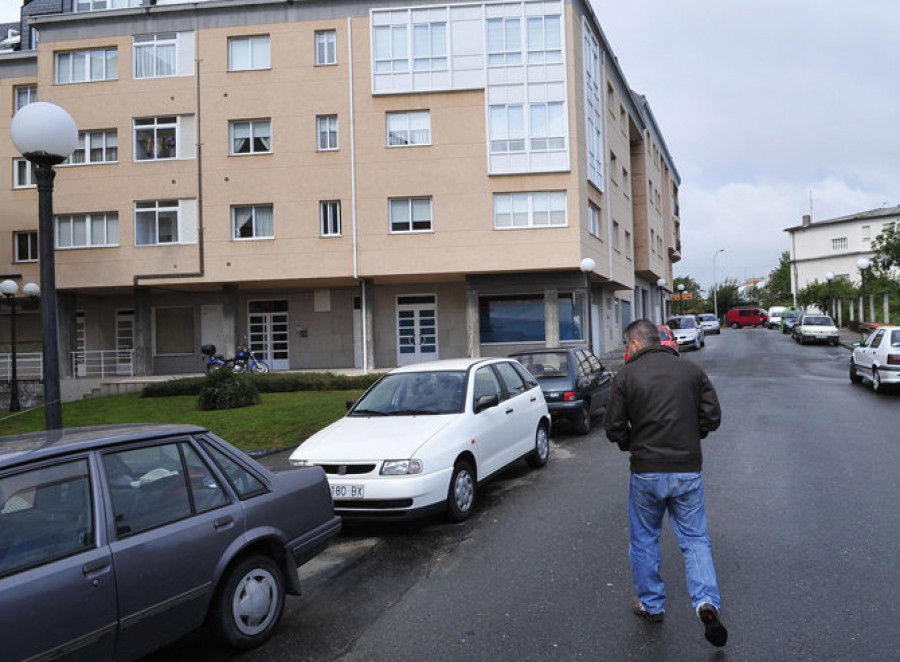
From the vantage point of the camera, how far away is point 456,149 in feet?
85.6

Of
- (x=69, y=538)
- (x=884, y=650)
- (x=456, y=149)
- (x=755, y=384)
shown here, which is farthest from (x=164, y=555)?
(x=456, y=149)

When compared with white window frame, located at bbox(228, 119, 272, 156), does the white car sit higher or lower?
lower

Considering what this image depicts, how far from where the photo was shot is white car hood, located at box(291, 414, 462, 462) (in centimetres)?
632

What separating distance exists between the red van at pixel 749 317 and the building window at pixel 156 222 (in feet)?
190

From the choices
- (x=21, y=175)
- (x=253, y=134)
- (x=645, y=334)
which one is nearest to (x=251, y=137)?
(x=253, y=134)

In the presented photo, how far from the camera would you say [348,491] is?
20.4 ft

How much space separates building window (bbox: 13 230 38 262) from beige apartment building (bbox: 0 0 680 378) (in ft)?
7.48

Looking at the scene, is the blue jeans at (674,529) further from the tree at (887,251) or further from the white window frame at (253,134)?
the tree at (887,251)

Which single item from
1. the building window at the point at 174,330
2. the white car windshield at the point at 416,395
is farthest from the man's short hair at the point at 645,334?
the building window at the point at 174,330

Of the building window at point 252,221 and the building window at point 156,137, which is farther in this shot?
the building window at point 156,137

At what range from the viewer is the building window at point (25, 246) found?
2842 cm

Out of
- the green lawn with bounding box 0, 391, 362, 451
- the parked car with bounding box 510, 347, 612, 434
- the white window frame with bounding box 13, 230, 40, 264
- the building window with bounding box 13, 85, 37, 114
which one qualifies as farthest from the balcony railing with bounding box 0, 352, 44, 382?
the parked car with bounding box 510, 347, 612, 434

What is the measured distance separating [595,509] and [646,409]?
324 centimetres

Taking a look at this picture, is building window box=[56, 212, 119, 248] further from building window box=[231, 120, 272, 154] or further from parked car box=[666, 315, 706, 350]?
parked car box=[666, 315, 706, 350]
